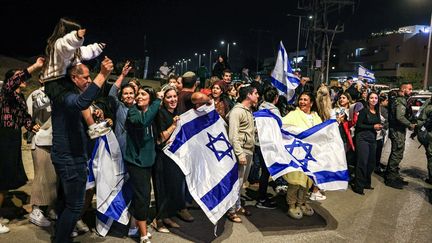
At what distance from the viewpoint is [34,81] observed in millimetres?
17344

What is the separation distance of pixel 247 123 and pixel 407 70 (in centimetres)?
6226

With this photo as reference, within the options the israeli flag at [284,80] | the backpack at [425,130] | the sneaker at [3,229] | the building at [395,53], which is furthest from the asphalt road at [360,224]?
the building at [395,53]

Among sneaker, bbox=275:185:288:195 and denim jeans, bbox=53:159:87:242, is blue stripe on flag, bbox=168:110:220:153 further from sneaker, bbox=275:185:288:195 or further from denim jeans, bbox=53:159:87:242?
sneaker, bbox=275:185:288:195

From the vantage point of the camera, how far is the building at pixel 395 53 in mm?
59094

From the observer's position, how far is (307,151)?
17.8 ft

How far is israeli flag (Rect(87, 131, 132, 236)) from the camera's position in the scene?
14.7ft

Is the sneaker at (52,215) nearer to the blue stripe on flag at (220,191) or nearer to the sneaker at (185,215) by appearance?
the sneaker at (185,215)

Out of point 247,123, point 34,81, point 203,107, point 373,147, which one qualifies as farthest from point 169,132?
point 34,81

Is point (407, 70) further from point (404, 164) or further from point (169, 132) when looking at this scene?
point (169, 132)

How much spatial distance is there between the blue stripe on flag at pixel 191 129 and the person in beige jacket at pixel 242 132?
36 centimetres

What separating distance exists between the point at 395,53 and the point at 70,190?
69116mm

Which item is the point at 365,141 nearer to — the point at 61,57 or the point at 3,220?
the point at 61,57

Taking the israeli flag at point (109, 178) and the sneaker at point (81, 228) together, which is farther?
the sneaker at point (81, 228)

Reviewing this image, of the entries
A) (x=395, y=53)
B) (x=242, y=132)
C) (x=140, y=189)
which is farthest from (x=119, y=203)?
(x=395, y=53)
